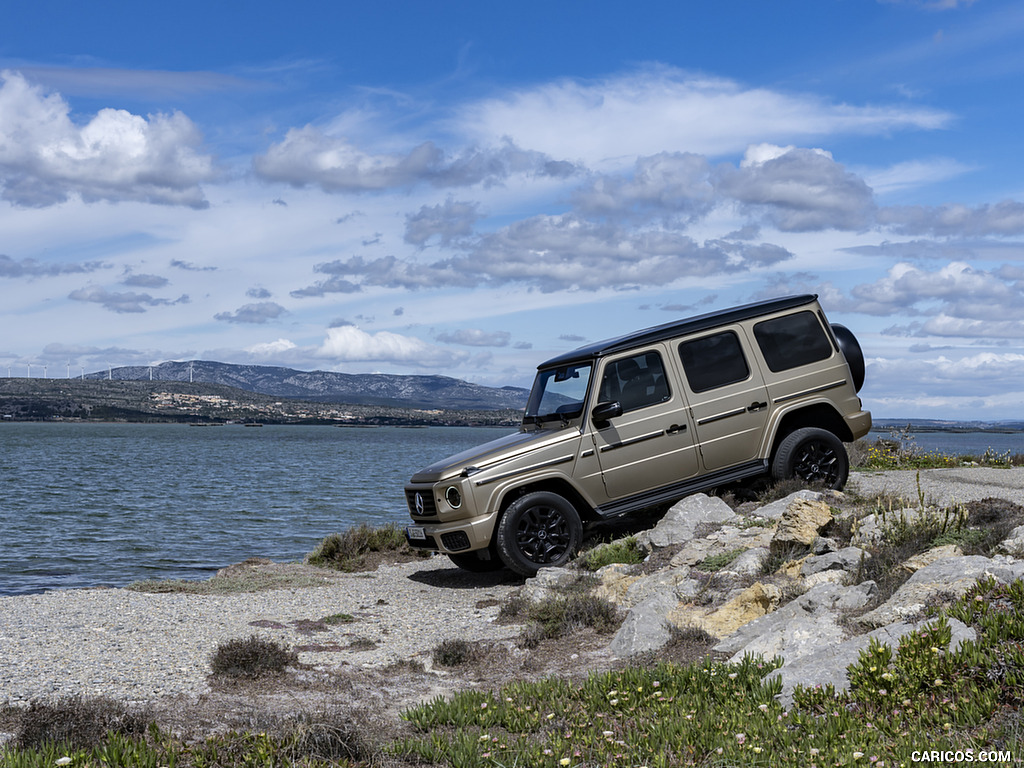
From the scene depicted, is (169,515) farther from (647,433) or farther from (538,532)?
(647,433)

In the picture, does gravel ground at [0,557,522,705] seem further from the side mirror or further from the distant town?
the distant town

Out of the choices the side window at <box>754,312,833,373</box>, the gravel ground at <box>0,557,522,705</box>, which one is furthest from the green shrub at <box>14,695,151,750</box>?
the side window at <box>754,312,833,373</box>

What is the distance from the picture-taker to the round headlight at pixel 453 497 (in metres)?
10.2

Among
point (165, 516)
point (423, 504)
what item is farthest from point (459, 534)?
point (165, 516)

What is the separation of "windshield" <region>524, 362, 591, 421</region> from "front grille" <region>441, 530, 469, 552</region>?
194cm

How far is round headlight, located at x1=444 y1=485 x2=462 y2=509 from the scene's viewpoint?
10250 mm

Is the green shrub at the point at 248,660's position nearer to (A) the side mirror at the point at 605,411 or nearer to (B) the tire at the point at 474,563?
(B) the tire at the point at 474,563

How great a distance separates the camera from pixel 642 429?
1074cm

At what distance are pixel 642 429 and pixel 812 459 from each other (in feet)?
8.49

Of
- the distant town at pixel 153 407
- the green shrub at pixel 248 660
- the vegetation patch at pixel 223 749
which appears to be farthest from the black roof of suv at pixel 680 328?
the distant town at pixel 153 407

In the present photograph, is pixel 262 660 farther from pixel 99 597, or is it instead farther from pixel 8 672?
pixel 99 597

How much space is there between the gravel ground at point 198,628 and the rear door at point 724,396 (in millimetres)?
3114

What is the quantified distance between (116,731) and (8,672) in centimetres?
266

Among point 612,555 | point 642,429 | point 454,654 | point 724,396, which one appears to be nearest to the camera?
point 454,654
